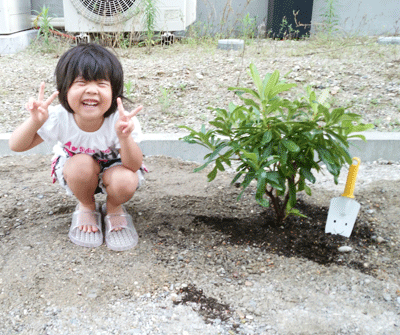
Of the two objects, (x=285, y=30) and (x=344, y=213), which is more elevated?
(x=285, y=30)

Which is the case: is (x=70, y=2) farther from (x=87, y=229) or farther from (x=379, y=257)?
(x=379, y=257)

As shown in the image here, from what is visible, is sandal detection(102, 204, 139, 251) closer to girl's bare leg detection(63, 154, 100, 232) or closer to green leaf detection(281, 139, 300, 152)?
girl's bare leg detection(63, 154, 100, 232)

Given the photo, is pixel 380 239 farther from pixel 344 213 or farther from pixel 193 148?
pixel 193 148

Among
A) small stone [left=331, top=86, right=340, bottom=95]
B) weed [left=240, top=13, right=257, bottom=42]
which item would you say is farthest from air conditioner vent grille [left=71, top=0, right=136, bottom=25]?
small stone [left=331, top=86, right=340, bottom=95]

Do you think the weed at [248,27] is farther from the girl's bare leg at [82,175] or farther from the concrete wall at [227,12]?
the girl's bare leg at [82,175]

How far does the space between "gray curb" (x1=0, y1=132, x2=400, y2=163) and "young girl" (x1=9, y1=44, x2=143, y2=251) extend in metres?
0.82

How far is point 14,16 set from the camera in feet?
15.6

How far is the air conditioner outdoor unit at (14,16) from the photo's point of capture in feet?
15.0

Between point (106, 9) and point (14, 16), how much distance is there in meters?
1.15

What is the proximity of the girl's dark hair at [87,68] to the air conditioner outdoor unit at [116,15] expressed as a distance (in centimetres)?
313

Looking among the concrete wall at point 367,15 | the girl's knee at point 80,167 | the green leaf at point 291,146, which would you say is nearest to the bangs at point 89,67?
the girl's knee at point 80,167

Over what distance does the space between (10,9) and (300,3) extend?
11.9ft

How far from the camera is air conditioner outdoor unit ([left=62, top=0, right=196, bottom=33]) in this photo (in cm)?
452

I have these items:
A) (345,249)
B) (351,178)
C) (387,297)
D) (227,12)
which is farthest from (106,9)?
(387,297)
